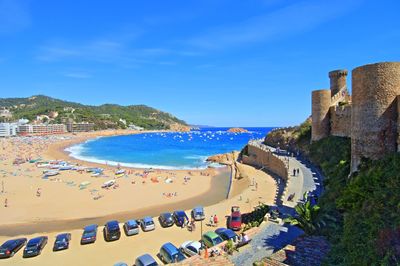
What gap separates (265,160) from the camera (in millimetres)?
38031

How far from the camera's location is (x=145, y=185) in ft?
104

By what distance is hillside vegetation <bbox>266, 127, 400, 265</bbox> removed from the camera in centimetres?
788

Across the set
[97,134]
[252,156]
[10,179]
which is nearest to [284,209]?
[252,156]

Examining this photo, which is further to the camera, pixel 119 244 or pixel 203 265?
pixel 119 244

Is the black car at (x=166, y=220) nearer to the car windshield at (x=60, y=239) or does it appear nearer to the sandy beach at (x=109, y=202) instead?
the sandy beach at (x=109, y=202)

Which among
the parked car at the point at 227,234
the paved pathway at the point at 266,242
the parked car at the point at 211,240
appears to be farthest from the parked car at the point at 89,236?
the paved pathway at the point at 266,242

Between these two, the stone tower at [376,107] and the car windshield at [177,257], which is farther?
the car windshield at [177,257]

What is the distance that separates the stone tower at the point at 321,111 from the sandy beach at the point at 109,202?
7.34 metres

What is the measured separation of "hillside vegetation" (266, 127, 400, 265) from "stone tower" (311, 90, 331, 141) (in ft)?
48.4

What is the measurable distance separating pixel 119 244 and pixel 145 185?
1602 cm

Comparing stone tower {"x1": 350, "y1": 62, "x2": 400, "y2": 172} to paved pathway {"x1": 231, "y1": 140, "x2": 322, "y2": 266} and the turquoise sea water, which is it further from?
the turquoise sea water

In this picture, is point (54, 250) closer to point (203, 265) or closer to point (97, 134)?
point (203, 265)

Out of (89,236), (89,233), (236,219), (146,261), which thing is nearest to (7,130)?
(89,233)

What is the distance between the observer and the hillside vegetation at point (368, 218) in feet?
25.9
